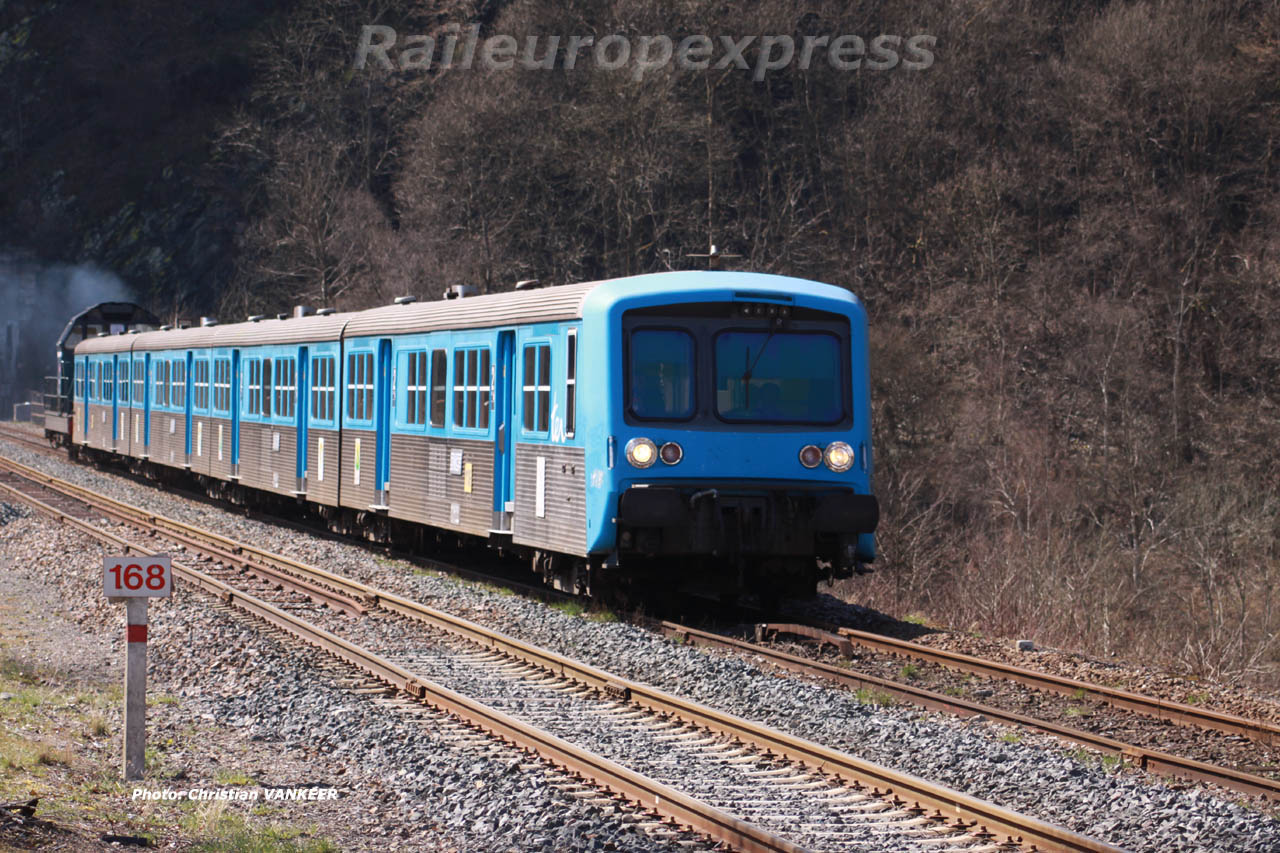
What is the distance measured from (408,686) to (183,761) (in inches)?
76.5

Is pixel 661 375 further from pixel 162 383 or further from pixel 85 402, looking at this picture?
pixel 85 402

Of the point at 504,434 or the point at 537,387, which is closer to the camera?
the point at 537,387

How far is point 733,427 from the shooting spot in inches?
510

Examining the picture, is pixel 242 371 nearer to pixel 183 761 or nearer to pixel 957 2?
pixel 183 761

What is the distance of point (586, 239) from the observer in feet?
137

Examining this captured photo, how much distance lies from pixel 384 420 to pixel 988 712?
1100 centimetres

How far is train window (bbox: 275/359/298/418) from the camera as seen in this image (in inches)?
900

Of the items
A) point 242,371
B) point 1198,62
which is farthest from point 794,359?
point 1198,62

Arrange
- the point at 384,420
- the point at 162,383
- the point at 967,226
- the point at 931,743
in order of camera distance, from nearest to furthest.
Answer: the point at 931,743 → the point at 384,420 → the point at 162,383 → the point at 967,226

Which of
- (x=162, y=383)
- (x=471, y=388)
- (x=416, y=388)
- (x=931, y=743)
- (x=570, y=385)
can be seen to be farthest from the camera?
(x=162, y=383)

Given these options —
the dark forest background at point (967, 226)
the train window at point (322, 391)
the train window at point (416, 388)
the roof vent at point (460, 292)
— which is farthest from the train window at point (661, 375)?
the train window at point (322, 391)

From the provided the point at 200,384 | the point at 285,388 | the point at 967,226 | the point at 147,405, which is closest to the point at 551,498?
the point at 285,388

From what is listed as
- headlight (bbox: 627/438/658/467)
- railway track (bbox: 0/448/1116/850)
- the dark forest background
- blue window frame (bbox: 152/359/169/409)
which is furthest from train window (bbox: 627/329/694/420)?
blue window frame (bbox: 152/359/169/409)

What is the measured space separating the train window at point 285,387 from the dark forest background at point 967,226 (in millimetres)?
8810
